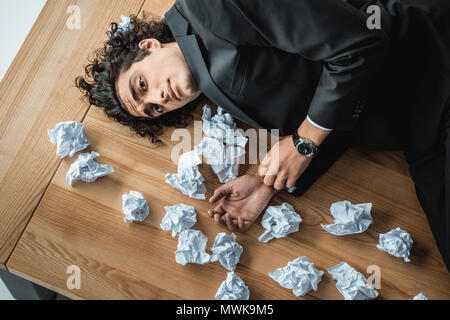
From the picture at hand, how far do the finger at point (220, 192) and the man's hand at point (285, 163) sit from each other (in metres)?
0.11

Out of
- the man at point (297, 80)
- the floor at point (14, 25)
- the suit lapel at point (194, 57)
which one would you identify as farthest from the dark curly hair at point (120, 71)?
the floor at point (14, 25)

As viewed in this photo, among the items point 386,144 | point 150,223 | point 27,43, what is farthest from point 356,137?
point 27,43

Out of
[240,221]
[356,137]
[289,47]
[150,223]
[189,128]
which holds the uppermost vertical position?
[289,47]

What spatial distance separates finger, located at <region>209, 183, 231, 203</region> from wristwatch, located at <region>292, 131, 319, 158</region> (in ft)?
0.80

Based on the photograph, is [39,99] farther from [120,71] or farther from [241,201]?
[241,201]

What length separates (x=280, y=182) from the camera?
1129 millimetres

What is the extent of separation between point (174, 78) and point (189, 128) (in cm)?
22

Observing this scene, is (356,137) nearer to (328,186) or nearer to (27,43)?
(328,186)

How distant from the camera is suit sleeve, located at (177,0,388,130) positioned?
0.86 metres

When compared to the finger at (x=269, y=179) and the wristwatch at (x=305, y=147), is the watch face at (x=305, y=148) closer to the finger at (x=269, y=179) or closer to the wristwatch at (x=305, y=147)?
the wristwatch at (x=305, y=147)

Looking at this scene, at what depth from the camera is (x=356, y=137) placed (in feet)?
3.70

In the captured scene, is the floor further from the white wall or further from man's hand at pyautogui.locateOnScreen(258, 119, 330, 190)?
man's hand at pyautogui.locateOnScreen(258, 119, 330, 190)

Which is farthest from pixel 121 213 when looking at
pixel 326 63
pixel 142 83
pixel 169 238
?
pixel 326 63

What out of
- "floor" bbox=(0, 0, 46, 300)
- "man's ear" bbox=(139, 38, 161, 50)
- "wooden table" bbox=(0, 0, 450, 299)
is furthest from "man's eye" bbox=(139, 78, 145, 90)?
"floor" bbox=(0, 0, 46, 300)
